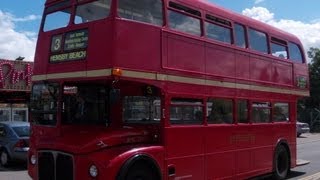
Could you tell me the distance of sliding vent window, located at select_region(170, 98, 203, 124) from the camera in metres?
9.82

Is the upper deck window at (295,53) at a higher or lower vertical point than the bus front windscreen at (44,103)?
higher

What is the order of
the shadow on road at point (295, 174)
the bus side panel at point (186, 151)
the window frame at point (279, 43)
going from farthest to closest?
the shadow on road at point (295, 174) < the window frame at point (279, 43) < the bus side panel at point (186, 151)

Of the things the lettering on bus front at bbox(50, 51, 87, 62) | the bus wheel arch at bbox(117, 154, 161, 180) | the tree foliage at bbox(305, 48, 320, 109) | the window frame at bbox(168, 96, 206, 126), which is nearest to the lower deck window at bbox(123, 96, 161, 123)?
the window frame at bbox(168, 96, 206, 126)

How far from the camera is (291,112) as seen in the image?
14617 mm

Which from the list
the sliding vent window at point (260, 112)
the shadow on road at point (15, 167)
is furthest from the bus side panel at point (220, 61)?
the shadow on road at point (15, 167)

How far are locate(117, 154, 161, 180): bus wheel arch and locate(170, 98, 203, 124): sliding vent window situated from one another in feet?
3.25

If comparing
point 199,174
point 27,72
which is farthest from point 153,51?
point 27,72

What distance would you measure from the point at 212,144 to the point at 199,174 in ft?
2.70

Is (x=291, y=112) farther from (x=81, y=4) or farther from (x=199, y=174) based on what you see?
(x=81, y=4)

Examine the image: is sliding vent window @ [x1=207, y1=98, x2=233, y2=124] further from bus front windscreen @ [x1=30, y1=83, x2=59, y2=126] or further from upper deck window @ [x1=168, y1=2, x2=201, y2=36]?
bus front windscreen @ [x1=30, y1=83, x2=59, y2=126]

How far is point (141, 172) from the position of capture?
8820 mm

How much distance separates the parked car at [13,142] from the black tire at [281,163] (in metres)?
7.53

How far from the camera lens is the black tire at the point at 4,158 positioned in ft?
55.8

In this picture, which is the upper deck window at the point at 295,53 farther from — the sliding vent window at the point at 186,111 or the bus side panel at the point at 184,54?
the sliding vent window at the point at 186,111
